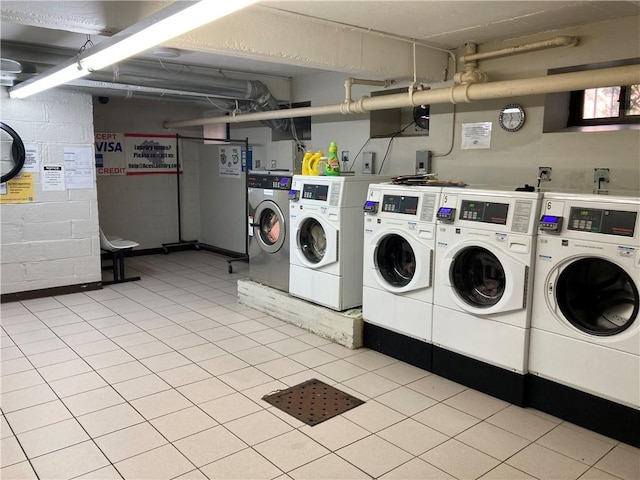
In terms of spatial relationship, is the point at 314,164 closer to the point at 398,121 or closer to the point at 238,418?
the point at 398,121

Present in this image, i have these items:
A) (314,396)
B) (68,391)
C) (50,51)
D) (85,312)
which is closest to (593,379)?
(314,396)

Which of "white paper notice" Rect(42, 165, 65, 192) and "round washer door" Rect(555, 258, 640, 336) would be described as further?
"white paper notice" Rect(42, 165, 65, 192)

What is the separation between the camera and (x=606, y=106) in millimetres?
3736

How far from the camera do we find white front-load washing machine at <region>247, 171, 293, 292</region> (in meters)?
4.89

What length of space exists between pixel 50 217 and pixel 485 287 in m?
4.76

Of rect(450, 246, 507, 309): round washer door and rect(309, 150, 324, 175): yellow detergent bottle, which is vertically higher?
rect(309, 150, 324, 175): yellow detergent bottle

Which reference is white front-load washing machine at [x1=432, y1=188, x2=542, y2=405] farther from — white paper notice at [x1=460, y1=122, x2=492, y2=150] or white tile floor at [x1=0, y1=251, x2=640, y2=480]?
white paper notice at [x1=460, y1=122, x2=492, y2=150]

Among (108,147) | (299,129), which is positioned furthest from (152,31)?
(108,147)

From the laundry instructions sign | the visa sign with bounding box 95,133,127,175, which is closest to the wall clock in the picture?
the laundry instructions sign

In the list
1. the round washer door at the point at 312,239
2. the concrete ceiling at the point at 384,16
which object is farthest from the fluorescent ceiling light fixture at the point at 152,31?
the round washer door at the point at 312,239

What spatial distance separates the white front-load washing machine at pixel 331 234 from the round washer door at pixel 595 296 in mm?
1798

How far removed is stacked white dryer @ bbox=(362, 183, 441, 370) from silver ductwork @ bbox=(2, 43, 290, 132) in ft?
7.76

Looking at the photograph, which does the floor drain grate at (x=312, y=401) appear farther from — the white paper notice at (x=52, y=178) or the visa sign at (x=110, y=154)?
the visa sign at (x=110, y=154)

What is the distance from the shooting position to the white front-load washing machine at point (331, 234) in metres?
4.28
